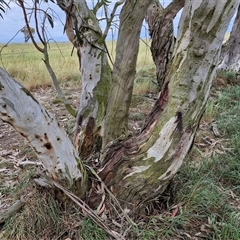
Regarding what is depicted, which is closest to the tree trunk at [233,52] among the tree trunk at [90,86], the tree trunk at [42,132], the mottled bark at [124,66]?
the tree trunk at [90,86]

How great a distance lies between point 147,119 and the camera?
5.55 ft

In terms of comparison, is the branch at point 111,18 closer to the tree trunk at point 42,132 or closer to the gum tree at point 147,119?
the gum tree at point 147,119

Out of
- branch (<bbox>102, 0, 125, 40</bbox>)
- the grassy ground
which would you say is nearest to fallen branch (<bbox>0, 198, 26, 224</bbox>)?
the grassy ground

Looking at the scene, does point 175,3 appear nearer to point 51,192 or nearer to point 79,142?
point 79,142

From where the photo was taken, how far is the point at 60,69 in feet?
22.2

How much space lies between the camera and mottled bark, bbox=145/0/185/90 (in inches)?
137

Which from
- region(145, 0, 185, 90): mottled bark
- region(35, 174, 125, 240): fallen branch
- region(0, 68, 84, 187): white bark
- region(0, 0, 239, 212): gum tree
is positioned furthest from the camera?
region(145, 0, 185, 90): mottled bark

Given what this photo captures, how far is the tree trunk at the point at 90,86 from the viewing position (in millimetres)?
2260

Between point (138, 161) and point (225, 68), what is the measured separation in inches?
169

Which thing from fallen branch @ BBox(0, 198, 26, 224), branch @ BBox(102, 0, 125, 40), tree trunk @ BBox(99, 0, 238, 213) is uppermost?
branch @ BBox(102, 0, 125, 40)

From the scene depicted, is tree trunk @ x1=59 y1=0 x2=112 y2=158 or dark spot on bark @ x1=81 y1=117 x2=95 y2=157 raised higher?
tree trunk @ x1=59 y1=0 x2=112 y2=158

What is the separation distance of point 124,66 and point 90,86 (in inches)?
22.1

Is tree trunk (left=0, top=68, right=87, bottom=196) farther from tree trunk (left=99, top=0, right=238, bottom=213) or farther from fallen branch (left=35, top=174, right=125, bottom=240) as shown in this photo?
tree trunk (left=99, top=0, right=238, bottom=213)

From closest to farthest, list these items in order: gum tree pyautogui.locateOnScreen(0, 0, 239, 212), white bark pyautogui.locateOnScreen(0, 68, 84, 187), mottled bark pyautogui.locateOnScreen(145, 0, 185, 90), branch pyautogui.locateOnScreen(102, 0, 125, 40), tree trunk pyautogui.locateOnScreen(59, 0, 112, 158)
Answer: white bark pyautogui.locateOnScreen(0, 68, 84, 187) → gum tree pyautogui.locateOnScreen(0, 0, 239, 212) → branch pyautogui.locateOnScreen(102, 0, 125, 40) → tree trunk pyautogui.locateOnScreen(59, 0, 112, 158) → mottled bark pyautogui.locateOnScreen(145, 0, 185, 90)
